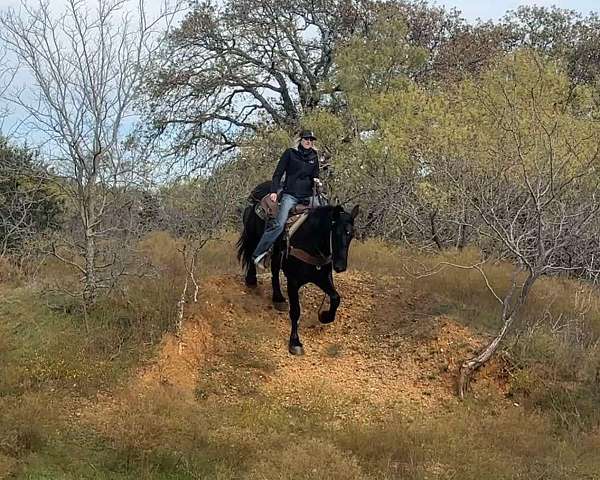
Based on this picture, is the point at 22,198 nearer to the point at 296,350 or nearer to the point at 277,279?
the point at 277,279

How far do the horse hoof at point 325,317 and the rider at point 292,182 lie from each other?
1.10 metres

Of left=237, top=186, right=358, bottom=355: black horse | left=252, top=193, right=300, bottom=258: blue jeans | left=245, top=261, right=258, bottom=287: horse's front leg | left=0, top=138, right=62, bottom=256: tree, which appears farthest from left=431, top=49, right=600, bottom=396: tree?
A: left=0, top=138, right=62, bottom=256: tree

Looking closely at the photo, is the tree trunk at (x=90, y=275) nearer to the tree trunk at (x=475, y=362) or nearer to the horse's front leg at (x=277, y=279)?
the horse's front leg at (x=277, y=279)

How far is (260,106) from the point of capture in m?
21.4

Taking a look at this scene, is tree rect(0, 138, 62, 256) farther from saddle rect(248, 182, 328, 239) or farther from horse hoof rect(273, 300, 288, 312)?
horse hoof rect(273, 300, 288, 312)

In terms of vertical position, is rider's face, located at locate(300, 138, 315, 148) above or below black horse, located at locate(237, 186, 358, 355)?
above

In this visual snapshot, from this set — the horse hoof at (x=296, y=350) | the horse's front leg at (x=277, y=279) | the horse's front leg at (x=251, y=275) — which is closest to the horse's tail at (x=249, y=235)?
the horse's front leg at (x=251, y=275)

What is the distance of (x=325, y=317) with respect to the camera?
9008 millimetres

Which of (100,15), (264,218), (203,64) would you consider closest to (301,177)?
(264,218)

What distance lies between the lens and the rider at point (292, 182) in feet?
29.4

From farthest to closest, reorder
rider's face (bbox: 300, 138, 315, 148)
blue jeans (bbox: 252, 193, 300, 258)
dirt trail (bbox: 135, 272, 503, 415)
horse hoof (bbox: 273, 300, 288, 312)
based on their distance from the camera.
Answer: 1. horse hoof (bbox: 273, 300, 288, 312)
2. rider's face (bbox: 300, 138, 315, 148)
3. blue jeans (bbox: 252, 193, 300, 258)
4. dirt trail (bbox: 135, 272, 503, 415)

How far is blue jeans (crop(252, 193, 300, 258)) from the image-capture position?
8.91 m

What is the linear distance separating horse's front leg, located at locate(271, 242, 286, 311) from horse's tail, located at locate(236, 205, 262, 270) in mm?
611

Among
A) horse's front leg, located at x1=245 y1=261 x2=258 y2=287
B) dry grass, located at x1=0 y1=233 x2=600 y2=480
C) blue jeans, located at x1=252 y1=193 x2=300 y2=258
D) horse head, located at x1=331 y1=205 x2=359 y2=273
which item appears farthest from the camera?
horse's front leg, located at x1=245 y1=261 x2=258 y2=287
